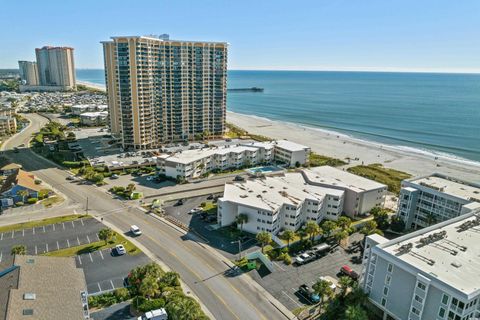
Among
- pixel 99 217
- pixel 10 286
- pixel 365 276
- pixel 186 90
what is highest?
pixel 186 90

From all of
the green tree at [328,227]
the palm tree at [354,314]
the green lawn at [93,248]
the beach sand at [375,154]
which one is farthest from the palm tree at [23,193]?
the beach sand at [375,154]

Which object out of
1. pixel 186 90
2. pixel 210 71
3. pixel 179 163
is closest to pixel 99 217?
pixel 179 163

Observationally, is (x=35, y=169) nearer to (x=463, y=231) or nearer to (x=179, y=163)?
(x=179, y=163)

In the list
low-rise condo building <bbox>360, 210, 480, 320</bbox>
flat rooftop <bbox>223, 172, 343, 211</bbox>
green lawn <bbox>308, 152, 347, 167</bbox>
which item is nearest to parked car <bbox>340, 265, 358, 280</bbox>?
low-rise condo building <bbox>360, 210, 480, 320</bbox>

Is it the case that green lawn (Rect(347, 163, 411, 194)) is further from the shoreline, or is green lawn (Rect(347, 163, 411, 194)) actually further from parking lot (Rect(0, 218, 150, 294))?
parking lot (Rect(0, 218, 150, 294))

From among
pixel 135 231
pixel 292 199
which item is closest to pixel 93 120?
pixel 135 231

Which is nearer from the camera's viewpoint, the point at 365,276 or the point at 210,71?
the point at 365,276

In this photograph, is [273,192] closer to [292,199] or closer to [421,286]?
[292,199]
